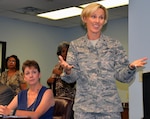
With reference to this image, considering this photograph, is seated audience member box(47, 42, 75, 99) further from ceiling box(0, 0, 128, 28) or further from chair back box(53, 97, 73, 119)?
chair back box(53, 97, 73, 119)

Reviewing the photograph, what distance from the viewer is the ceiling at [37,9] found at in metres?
4.58

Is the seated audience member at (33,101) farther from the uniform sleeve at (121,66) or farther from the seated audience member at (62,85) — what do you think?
the seated audience member at (62,85)

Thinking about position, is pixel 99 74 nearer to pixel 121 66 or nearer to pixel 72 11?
pixel 121 66

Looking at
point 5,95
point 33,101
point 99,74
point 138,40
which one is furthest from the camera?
point 138,40

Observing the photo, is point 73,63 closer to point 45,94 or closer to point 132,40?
point 45,94

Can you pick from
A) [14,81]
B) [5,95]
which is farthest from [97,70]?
[14,81]

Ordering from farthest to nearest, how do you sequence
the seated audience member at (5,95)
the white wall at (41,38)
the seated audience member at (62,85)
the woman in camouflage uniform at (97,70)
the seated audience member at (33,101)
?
the white wall at (41,38) < the seated audience member at (62,85) < the seated audience member at (5,95) < the seated audience member at (33,101) < the woman in camouflage uniform at (97,70)

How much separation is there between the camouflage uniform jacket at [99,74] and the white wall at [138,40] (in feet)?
4.67

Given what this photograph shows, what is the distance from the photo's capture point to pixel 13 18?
5.92m

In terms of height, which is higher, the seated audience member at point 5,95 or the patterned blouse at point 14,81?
the patterned blouse at point 14,81

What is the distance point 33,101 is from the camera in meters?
2.38

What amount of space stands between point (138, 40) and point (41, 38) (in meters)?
3.43

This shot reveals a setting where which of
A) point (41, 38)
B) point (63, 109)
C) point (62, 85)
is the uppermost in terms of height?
point (41, 38)

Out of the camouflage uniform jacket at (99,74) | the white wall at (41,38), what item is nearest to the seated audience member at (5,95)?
the camouflage uniform jacket at (99,74)
